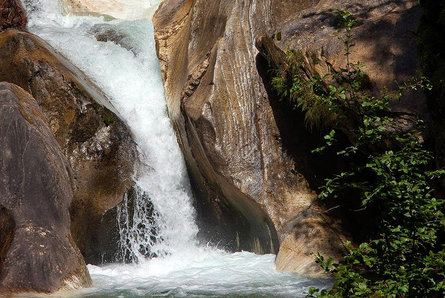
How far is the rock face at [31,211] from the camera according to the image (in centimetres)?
677

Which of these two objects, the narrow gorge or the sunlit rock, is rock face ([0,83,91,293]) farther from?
the sunlit rock

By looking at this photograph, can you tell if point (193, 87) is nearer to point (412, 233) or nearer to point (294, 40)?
point (294, 40)

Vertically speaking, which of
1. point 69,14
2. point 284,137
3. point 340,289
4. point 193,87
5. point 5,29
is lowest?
point 340,289

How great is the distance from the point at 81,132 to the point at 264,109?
2.70 metres

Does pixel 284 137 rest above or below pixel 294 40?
below

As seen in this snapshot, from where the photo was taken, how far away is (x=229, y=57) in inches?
355

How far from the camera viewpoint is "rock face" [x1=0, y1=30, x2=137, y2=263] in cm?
906

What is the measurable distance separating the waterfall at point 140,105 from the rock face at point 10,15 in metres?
0.50

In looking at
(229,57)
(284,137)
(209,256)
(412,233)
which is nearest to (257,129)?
(284,137)

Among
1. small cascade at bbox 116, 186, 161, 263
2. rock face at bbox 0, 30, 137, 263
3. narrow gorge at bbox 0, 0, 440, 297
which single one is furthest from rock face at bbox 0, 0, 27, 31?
small cascade at bbox 116, 186, 161, 263

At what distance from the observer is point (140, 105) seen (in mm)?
10938

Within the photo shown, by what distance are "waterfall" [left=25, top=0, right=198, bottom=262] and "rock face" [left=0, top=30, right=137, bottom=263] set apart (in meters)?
0.36

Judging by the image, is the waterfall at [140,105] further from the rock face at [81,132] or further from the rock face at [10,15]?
the rock face at [10,15]

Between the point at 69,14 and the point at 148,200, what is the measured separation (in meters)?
6.07
